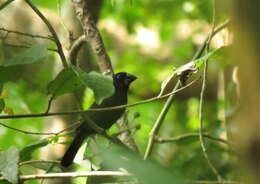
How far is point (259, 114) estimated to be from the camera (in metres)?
0.42

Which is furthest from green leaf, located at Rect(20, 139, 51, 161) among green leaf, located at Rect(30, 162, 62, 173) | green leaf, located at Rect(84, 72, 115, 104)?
green leaf, located at Rect(84, 72, 115, 104)

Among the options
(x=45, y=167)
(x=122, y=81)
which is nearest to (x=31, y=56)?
(x=45, y=167)

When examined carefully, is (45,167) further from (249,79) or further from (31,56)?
(249,79)

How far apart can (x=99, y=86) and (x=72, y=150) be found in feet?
3.85

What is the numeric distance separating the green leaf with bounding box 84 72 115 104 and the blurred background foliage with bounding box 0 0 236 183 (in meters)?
2.05

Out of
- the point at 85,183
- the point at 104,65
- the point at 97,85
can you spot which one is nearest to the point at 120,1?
the point at 104,65

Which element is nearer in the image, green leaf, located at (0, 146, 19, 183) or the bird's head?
green leaf, located at (0, 146, 19, 183)

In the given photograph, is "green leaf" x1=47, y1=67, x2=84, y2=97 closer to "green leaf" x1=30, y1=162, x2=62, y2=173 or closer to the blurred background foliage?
"green leaf" x1=30, y1=162, x2=62, y2=173

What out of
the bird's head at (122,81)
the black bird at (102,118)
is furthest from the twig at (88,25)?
the bird's head at (122,81)

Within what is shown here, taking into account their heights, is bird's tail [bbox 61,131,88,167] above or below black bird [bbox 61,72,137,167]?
below

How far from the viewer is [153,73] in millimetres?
6289

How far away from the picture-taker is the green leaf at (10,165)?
4.61 feet

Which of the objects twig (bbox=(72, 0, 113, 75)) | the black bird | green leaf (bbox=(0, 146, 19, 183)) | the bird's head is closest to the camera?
green leaf (bbox=(0, 146, 19, 183))

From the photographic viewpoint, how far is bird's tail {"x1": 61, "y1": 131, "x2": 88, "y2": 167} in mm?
2165
